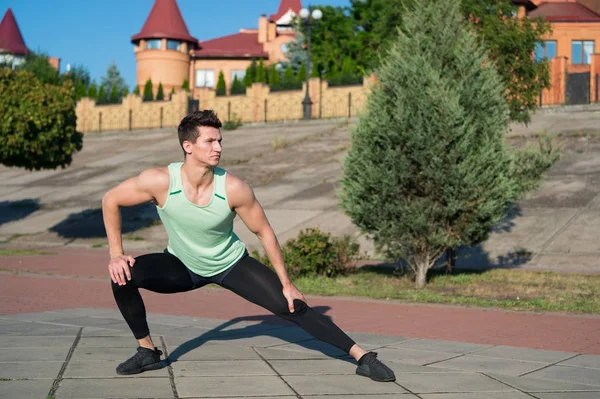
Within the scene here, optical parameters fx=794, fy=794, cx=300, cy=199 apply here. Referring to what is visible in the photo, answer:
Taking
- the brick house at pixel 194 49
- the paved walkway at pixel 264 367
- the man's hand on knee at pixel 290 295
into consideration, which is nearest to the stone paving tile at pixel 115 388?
the paved walkway at pixel 264 367

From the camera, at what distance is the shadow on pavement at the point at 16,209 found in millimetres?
23203

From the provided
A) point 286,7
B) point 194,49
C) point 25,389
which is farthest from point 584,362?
point 286,7

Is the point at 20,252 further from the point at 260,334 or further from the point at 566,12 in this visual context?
the point at 566,12

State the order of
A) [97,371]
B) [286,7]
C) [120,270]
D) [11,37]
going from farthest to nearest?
[286,7]
[11,37]
[97,371]
[120,270]

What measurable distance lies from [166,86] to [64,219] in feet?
149

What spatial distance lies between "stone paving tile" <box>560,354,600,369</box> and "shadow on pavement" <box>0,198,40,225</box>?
772 inches

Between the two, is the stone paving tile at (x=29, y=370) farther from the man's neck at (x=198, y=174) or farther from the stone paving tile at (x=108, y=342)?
the man's neck at (x=198, y=174)

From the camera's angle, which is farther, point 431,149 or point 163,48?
point 163,48

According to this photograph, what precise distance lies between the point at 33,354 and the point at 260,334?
81.2 inches

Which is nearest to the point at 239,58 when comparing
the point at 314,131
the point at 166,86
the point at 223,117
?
the point at 166,86

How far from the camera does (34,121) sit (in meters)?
18.4

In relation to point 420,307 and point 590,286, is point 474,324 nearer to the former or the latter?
point 420,307

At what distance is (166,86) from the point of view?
66.4 m

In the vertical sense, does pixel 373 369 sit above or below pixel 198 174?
below
